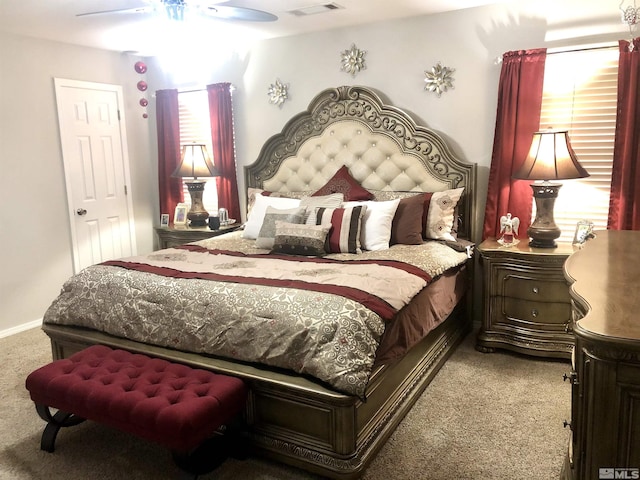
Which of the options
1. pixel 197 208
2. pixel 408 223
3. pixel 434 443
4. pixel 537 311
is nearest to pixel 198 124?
pixel 197 208

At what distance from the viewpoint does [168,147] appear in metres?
5.42

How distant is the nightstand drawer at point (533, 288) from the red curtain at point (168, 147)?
3.48 meters

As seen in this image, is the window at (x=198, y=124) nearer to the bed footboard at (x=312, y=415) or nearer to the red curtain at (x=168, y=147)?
the red curtain at (x=168, y=147)

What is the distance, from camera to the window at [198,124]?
17.3 ft

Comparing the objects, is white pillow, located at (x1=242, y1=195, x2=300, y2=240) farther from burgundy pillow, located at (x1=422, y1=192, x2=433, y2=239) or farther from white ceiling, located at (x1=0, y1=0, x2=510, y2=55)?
white ceiling, located at (x1=0, y1=0, x2=510, y2=55)

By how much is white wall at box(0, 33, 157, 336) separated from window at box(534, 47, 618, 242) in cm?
414

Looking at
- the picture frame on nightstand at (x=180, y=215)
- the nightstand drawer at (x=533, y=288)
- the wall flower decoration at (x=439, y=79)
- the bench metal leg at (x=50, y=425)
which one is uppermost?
the wall flower decoration at (x=439, y=79)

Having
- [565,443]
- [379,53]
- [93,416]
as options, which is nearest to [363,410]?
[565,443]

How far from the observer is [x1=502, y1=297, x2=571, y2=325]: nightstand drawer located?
3467 mm

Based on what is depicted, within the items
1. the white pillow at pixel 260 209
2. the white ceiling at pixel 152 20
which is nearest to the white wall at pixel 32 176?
the white ceiling at pixel 152 20

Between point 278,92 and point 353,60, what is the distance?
808mm

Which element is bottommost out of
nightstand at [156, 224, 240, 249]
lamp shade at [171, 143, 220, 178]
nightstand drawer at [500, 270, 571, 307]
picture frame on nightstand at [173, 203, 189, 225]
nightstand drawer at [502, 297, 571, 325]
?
nightstand drawer at [502, 297, 571, 325]

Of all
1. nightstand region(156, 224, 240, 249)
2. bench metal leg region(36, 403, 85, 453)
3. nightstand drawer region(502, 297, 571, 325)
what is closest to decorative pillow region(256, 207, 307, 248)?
nightstand region(156, 224, 240, 249)

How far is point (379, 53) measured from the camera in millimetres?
4332
